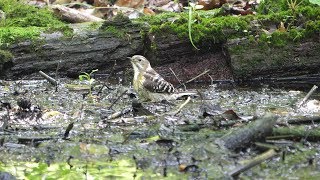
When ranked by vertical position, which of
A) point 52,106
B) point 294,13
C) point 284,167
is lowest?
point 52,106

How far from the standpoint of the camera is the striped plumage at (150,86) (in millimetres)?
7145

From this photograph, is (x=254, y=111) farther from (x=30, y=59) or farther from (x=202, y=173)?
(x=30, y=59)

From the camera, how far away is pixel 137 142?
16.6ft

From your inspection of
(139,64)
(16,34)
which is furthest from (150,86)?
(16,34)

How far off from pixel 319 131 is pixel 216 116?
3.41 ft

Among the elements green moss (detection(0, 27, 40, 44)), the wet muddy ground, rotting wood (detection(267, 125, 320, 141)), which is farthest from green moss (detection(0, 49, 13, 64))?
rotting wood (detection(267, 125, 320, 141))

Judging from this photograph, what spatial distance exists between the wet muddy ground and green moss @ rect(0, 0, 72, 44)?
1.56 meters

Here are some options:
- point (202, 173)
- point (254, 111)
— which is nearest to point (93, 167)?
point (202, 173)

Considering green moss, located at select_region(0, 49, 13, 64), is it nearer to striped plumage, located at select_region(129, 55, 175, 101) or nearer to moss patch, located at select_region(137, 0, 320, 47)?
striped plumage, located at select_region(129, 55, 175, 101)

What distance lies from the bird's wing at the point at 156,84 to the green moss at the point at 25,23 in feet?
5.43

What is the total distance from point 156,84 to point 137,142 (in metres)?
2.18

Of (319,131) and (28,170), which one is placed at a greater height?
(319,131)

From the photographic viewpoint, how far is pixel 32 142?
16.5 ft

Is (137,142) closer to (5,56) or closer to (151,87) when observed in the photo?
(151,87)
